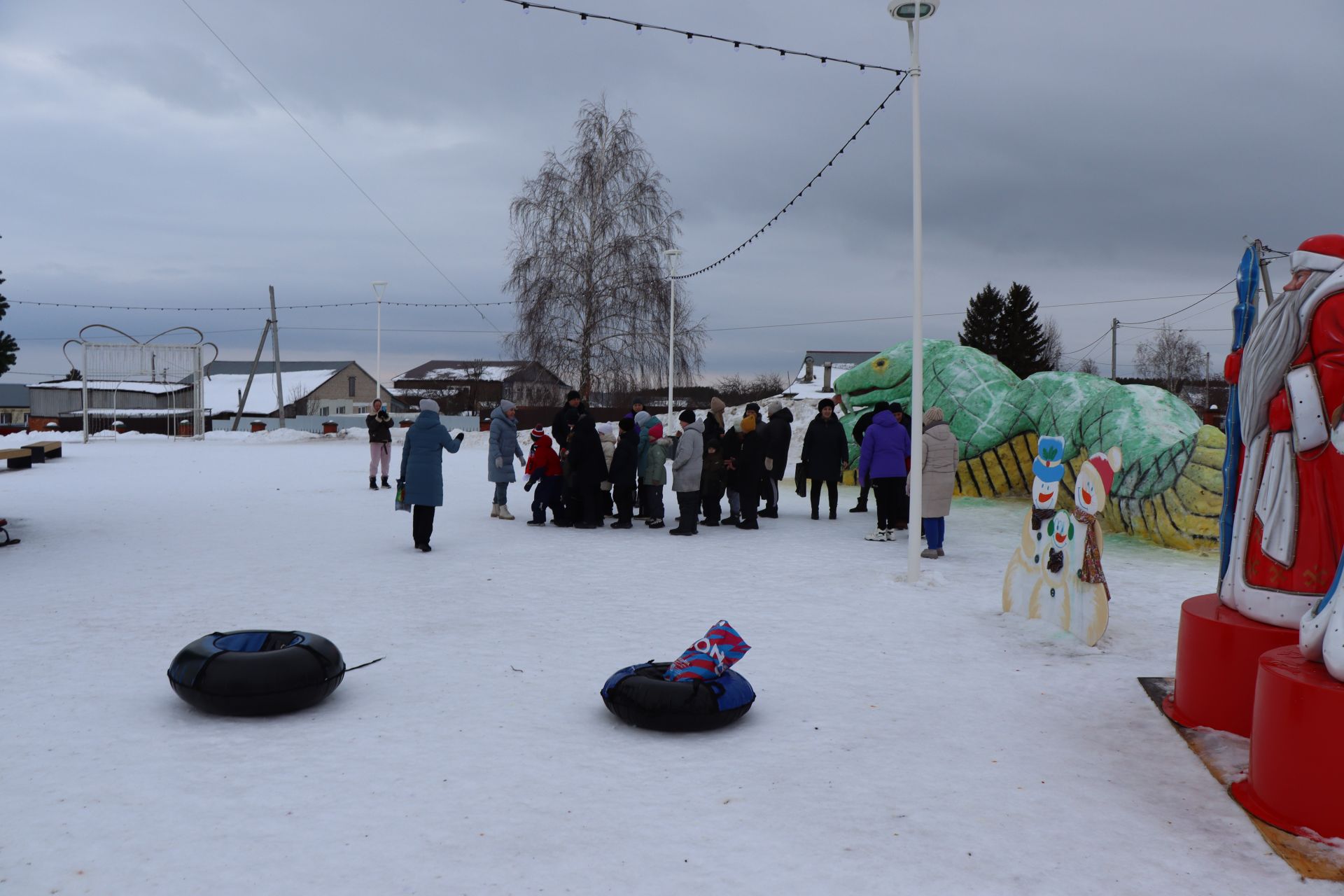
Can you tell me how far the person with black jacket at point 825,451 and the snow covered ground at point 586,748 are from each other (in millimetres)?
3979

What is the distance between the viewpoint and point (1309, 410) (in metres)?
4.33

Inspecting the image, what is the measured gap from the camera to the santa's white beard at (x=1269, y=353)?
4.43 meters

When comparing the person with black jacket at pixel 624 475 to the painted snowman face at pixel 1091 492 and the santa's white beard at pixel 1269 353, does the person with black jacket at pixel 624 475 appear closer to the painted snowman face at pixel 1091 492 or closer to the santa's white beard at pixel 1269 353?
the painted snowman face at pixel 1091 492

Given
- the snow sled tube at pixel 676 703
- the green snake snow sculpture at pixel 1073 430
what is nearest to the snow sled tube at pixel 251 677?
the snow sled tube at pixel 676 703

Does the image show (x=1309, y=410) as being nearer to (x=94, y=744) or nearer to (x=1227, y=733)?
(x=1227, y=733)

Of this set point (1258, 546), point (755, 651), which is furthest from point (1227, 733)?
point (755, 651)

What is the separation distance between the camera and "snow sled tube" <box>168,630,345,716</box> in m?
4.70

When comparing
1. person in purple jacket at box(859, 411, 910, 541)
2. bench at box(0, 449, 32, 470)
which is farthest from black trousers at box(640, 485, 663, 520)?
bench at box(0, 449, 32, 470)

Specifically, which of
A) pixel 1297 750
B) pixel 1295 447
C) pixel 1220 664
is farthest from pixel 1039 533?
pixel 1297 750

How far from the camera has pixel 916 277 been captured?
8445 millimetres

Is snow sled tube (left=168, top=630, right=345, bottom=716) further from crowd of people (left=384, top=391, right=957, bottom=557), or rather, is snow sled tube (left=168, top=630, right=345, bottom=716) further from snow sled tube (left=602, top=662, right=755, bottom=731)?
crowd of people (left=384, top=391, right=957, bottom=557)

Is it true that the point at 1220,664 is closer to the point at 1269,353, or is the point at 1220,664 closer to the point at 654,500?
the point at 1269,353

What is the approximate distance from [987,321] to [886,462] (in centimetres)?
3493

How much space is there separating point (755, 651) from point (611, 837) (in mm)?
2826
